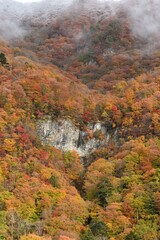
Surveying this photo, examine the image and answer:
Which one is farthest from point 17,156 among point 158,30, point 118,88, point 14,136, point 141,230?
point 158,30

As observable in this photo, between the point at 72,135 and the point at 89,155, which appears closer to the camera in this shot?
the point at 89,155

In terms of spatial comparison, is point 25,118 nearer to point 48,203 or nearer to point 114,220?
point 48,203

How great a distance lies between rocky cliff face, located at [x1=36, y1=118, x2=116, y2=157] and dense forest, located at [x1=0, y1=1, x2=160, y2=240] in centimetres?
76

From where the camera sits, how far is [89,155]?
220 ft

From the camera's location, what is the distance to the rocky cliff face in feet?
214

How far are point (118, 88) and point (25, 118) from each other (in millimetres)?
26485

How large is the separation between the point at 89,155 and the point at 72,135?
4368mm

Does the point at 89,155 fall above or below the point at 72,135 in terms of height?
below

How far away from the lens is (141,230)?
42625 millimetres

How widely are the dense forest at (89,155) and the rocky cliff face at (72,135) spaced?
76 centimetres

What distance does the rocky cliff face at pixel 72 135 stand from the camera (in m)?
65.1

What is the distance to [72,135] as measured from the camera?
67.2 m

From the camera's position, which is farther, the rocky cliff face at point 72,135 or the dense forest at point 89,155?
the rocky cliff face at point 72,135

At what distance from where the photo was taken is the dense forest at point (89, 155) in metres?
43.6
